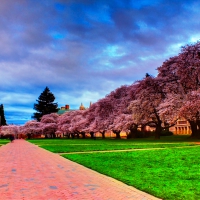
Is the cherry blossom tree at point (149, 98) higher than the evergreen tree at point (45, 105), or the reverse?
the evergreen tree at point (45, 105)

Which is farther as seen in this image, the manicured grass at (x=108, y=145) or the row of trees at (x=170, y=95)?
the row of trees at (x=170, y=95)

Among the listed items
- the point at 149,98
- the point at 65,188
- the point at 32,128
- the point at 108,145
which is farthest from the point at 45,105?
the point at 65,188

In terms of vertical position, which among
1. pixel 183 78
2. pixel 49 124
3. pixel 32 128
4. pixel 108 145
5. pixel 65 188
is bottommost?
pixel 65 188

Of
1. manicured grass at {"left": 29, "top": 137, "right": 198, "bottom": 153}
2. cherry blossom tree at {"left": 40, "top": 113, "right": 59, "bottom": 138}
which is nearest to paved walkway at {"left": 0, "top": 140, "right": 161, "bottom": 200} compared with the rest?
manicured grass at {"left": 29, "top": 137, "right": 198, "bottom": 153}

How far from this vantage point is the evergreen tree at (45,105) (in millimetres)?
106394

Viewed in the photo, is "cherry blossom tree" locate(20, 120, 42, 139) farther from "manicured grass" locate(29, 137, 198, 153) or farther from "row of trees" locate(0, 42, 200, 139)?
"manicured grass" locate(29, 137, 198, 153)

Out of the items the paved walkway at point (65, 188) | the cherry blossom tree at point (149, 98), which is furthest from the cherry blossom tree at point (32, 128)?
the paved walkway at point (65, 188)

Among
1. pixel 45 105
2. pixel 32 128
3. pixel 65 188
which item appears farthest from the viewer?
pixel 45 105

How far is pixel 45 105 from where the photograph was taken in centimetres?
10744

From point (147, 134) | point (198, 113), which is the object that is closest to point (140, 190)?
point (198, 113)

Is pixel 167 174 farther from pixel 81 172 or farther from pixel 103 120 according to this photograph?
pixel 103 120

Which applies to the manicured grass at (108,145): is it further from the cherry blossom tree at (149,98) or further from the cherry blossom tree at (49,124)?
the cherry blossom tree at (49,124)

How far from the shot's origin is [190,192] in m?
6.74

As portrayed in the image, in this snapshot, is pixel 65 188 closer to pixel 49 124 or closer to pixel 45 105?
pixel 49 124
